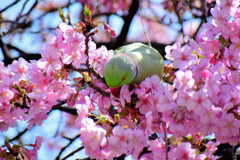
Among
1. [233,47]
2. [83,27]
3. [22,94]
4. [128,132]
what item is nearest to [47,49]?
[83,27]

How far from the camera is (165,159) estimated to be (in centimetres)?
161

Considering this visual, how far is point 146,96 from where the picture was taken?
1.85 meters

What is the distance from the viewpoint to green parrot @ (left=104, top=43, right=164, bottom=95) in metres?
1.86

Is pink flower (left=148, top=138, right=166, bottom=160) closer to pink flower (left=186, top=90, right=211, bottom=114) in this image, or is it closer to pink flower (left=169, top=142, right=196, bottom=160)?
pink flower (left=169, top=142, right=196, bottom=160)

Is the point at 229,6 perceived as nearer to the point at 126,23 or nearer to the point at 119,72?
the point at 119,72

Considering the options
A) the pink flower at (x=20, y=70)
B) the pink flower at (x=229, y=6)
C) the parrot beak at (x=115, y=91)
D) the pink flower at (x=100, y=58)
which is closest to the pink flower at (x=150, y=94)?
the parrot beak at (x=115, y=91)

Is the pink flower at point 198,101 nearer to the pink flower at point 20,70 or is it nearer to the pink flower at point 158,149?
the pink flower at point 158,149

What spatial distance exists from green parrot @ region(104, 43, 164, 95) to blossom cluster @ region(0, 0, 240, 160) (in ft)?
0.19

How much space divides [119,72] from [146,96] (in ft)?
0.59

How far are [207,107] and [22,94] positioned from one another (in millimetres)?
1096

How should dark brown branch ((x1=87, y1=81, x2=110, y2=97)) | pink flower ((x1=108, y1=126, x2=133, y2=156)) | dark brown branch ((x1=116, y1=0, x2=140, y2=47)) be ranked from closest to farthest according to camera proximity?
pink flower ((x1=108, y1=126, x2=133, y2=156)), dark brown branch ((x1=87, y1=81, x2=110, y2=97)), dark brown branch ((x1=116, y1=0, x2=140, y2=47))

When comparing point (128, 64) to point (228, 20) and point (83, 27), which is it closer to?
point (83, 27)

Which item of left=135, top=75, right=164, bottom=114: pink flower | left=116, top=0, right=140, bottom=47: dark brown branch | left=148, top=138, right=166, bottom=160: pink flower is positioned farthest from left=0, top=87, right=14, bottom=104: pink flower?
left=116, top=0, right=140, bottom=47: dark brown branch

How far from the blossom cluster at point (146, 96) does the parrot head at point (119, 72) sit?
0.05m
